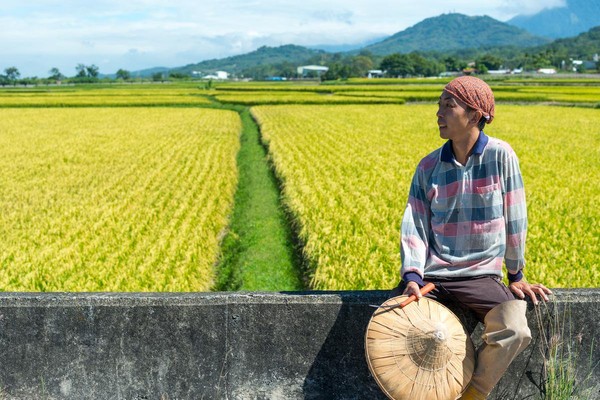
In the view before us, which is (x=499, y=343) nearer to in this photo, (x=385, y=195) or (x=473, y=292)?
(x=473, y=292)

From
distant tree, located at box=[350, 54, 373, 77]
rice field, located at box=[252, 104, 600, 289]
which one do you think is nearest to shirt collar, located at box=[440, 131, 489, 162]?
rice field, located at box=[252, 104, 600, 289]

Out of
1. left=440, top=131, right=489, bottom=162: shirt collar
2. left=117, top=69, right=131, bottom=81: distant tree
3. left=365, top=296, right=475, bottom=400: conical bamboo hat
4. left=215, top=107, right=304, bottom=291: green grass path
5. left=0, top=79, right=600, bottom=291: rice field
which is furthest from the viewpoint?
left=117, top=69, right=131, bottom=81: distant tree

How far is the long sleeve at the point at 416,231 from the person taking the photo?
3.14 m

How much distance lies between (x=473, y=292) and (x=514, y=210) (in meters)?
0.49

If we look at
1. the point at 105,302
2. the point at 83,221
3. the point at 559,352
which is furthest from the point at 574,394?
the point at 83,221

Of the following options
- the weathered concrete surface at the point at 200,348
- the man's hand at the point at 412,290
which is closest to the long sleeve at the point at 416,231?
the man's hand at the point at 412,290

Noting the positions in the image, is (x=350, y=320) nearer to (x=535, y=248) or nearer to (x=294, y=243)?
(x=535, y=248)

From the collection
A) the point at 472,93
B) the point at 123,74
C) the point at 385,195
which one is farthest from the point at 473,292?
the point at 123,74

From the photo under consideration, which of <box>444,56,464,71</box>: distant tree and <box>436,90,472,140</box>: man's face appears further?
<box>444,56,464,71</box>: distant tree

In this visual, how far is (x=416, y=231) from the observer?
324 centimetres

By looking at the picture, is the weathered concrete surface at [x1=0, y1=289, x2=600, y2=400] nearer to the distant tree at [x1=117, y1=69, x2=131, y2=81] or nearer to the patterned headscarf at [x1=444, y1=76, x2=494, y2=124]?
the patterned headscarf at [x1=444, y1=76, x2=494, y2=124]

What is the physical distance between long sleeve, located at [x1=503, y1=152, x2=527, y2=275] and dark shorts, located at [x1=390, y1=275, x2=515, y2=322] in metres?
0.17

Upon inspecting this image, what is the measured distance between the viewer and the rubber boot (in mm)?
2926

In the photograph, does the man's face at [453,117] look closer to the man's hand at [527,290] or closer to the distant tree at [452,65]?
the man's hand at [527,290]
